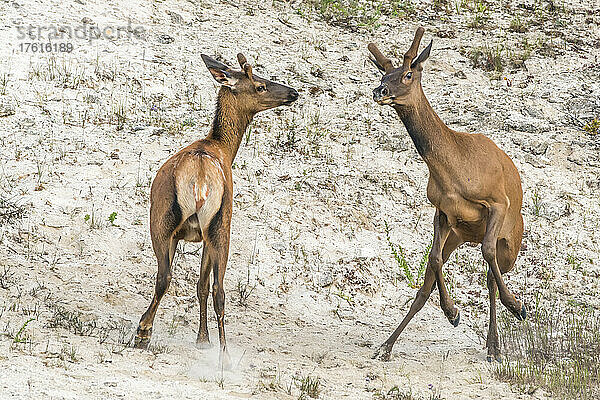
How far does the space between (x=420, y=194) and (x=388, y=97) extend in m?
4.03

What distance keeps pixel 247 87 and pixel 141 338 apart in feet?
9.52

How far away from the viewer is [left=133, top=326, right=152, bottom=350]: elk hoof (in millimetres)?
6480

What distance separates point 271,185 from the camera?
1045 cm

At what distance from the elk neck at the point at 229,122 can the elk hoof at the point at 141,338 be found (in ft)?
6.48

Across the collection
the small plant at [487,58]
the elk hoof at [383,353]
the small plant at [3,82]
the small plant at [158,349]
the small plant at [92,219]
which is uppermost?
the small plant at [487,58]

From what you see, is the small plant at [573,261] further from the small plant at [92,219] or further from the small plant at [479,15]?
the small plant at [479,15]

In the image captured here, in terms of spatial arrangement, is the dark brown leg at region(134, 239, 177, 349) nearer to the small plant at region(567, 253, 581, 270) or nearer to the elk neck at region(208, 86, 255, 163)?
the elk neck at region(208, 86, 255, 163)

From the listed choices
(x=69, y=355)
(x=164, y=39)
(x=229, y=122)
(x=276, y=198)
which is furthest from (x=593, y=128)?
(x=69, y=355)

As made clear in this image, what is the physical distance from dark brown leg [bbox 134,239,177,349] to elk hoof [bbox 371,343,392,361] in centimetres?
232

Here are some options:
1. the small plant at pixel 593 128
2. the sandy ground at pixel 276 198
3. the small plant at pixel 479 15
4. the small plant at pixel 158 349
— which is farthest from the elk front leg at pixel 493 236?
the small plant at pixel 479 15

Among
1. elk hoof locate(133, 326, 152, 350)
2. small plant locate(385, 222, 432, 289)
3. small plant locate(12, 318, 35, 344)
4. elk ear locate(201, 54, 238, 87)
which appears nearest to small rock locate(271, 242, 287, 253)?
small plant locate(385, 222, 432, 289)

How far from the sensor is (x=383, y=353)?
7582 mm

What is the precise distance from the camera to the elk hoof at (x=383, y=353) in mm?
7535

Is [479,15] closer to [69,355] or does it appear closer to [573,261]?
[573,261]
